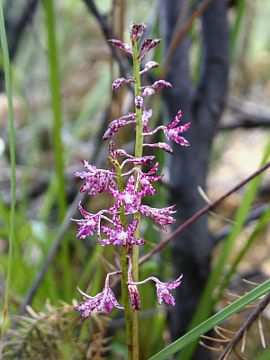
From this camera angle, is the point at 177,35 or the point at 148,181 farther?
the point at 177,35

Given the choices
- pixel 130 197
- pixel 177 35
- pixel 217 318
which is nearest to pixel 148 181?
pixel 130 197

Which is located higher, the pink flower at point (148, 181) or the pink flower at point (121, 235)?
the pink flower at point (148, 181)

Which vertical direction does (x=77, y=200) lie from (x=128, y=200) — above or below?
below

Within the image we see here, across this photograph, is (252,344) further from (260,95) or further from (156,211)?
(260,95)

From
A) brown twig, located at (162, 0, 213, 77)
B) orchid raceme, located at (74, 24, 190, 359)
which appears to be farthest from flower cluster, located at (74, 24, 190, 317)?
brown twig, located at (162, 0, 213, 77)

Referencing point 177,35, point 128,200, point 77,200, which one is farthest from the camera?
point 77,200

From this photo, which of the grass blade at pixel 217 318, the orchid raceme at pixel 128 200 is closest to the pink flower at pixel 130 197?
Result: the orchid raceme at pixel 128 200

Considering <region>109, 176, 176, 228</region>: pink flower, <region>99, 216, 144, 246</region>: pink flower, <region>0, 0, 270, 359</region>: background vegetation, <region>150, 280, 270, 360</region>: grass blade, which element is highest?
<region>109, 176, 176, 228</region>: pink flower

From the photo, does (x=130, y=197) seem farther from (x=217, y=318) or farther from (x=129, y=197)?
(x=217, y=318)

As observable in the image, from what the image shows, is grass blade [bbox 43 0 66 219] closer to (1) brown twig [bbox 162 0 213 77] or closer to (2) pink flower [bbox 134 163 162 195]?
(1) brown twig [bbox 162 0 213 77]

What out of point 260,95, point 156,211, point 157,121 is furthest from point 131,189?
point 260,95

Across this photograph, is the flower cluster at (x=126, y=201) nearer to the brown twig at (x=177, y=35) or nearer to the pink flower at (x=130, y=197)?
the pink flower at (x=130, y=197)
